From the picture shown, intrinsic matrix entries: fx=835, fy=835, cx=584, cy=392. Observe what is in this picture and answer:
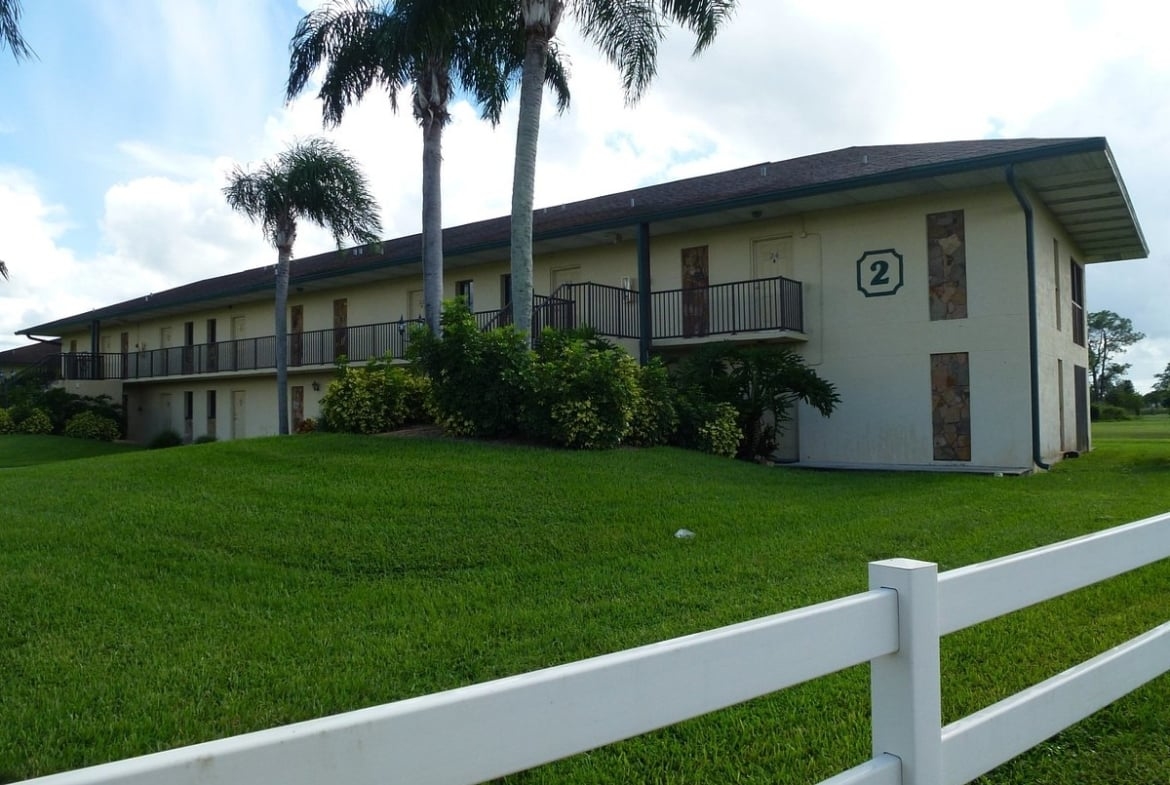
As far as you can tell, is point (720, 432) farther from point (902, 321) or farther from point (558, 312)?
point (558, 312)

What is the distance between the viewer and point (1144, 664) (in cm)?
306

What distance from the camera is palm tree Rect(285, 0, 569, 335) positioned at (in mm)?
14508

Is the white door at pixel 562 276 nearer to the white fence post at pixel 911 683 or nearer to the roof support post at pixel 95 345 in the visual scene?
the white fence post at pixel 911 683

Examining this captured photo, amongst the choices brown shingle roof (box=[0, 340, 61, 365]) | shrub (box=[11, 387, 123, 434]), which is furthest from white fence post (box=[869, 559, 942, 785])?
brown shingle roof (box=[0, 340, 61, 365])

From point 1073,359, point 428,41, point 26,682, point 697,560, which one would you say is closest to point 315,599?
point 26,682

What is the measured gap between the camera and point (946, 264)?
15.5 metres

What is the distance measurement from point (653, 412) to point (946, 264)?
21.4ft

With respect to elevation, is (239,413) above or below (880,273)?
below

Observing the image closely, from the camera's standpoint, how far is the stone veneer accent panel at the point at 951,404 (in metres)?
15.2

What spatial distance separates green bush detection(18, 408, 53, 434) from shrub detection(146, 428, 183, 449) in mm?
3401

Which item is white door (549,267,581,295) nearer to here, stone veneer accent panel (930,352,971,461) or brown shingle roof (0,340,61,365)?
stone veneer accent panel (930,352,971,461)

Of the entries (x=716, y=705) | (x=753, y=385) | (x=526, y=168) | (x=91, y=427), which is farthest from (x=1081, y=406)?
(x=91, y=427)

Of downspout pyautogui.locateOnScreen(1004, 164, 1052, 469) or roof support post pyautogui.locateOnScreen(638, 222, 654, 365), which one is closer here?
Answer: downspout pyautogui.locateOnScreen(1004, 164, 1052, 469)

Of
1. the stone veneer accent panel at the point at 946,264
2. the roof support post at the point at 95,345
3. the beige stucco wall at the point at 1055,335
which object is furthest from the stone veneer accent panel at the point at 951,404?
the roof support post at the point at 95,345
